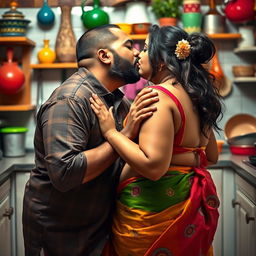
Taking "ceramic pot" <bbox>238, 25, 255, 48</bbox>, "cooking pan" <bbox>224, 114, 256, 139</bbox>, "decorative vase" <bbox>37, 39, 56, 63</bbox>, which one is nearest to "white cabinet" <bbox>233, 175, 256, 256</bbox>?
"cooking pan" <bbox>224, 114, 256, 139</bbox>

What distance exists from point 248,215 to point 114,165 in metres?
1.28

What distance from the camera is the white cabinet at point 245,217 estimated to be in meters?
2.90

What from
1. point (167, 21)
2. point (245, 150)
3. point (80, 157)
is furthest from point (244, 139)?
point (80, 157)

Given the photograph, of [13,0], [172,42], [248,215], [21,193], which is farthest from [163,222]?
[13,0]

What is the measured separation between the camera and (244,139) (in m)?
3.51

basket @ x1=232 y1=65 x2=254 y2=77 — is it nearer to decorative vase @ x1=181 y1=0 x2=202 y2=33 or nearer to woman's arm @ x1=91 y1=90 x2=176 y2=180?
decorative vase @ x1=181 y1=0 x2=202 y2=33

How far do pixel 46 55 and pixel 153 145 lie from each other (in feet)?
7.21

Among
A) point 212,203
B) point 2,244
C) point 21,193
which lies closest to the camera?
point 212,203

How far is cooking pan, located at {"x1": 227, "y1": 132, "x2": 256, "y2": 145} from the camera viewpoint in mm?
3471

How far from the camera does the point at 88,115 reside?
1850 millimetres

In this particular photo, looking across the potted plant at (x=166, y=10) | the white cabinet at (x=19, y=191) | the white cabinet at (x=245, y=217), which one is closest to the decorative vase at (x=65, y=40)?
the potted plant at (x=166, y=10)

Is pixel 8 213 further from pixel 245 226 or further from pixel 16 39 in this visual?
pixel 245 226

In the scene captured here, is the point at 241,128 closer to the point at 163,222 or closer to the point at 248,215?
the point at 248,215

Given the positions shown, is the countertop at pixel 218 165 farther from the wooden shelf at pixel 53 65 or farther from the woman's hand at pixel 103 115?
the woman's hand at pixel 103 115
